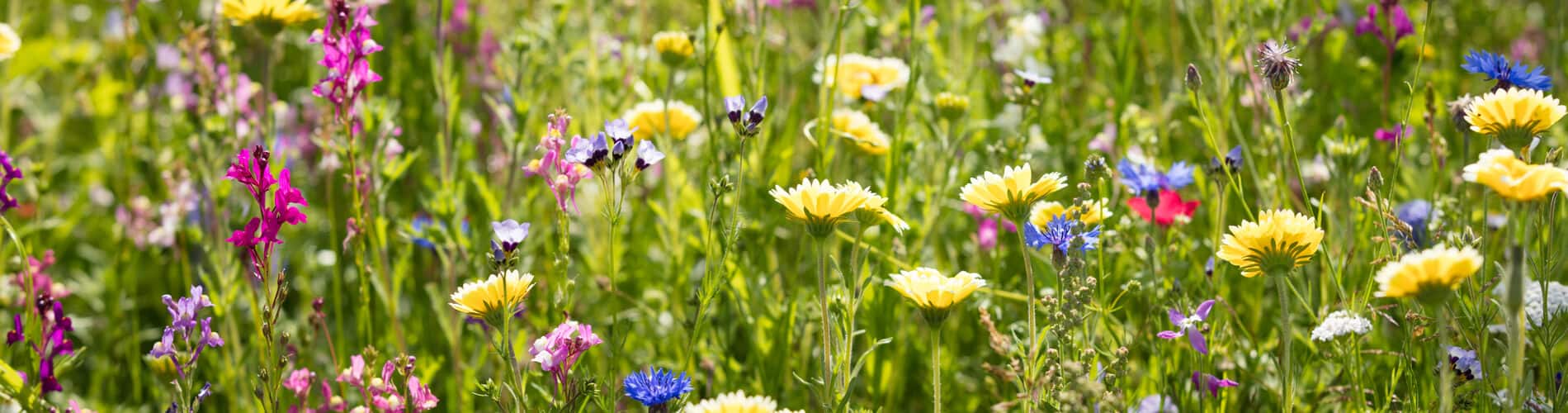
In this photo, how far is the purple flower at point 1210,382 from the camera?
149 centimetres

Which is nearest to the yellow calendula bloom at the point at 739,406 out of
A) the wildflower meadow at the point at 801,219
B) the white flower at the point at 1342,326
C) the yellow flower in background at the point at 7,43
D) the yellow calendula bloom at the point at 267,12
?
the wildflower meadow at the point at 801,219

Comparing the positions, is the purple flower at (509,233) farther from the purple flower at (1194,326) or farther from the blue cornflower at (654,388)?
the purple flower at (1194,326)

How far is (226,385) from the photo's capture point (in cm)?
190

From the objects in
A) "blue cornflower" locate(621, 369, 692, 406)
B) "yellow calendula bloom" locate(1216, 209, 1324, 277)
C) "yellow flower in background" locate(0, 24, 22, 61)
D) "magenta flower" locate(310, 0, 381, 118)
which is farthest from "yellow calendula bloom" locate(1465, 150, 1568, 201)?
"yellow flower in background" locate(0, 24, 22, 61)

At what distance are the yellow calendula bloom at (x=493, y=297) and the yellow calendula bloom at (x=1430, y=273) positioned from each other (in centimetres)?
89

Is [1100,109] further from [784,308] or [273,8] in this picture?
[273,8]

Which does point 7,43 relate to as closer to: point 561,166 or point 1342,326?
point 561,166

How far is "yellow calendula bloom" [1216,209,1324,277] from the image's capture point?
1.22m

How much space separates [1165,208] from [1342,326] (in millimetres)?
415

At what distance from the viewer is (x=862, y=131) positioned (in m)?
2.02

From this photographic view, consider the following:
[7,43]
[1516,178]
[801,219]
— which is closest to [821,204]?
[801,219]

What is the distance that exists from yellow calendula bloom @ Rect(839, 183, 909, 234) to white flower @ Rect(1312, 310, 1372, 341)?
21.4 inches

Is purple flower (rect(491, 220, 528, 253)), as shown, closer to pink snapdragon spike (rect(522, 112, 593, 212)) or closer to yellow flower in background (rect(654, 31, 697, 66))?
pink snapdragon spike (rect(522, 112, 593, 212))

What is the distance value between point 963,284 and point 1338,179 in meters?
0.92
